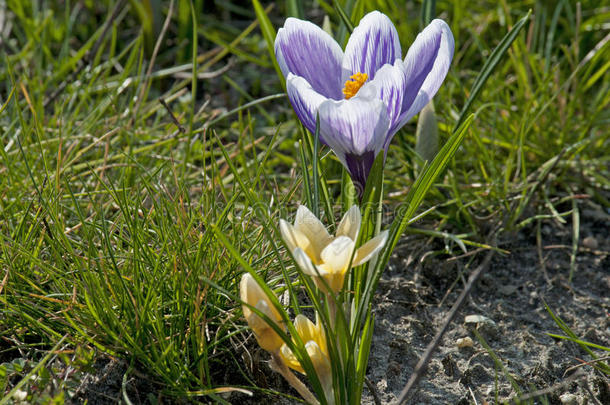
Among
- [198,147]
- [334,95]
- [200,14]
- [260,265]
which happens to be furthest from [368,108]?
[200,14]

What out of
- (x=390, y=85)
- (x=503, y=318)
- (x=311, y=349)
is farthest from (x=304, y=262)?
(x=503, y=318)

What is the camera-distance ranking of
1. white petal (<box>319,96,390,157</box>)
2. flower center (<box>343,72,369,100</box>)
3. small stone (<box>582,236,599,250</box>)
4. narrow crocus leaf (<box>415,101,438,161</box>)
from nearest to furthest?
1. white petal (<box>319,96,390,157</box>)
2. flower center (<box>343,72,369,100</box>)
3. narrow crocus leaf (<box>415,101,438,161</box>)
4. small stone (<box>582,236,599,250</box>)

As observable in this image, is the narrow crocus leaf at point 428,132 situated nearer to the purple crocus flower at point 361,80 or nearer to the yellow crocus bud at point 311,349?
the purple crocus flower at point 361,80

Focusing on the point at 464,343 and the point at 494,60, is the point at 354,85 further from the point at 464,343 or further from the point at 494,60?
the point at 464,343

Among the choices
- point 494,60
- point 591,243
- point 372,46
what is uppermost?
point 372,46

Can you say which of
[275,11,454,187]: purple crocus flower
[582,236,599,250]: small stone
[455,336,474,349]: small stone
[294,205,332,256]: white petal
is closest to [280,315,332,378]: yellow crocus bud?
[294,205,332,256]: white petal

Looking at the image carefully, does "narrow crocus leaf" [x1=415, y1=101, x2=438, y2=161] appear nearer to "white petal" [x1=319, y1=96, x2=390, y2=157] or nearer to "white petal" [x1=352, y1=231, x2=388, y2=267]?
"white petal" [x1=319, y1=96, x2=390, y2=157]

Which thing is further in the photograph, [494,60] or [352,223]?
[494,60]
